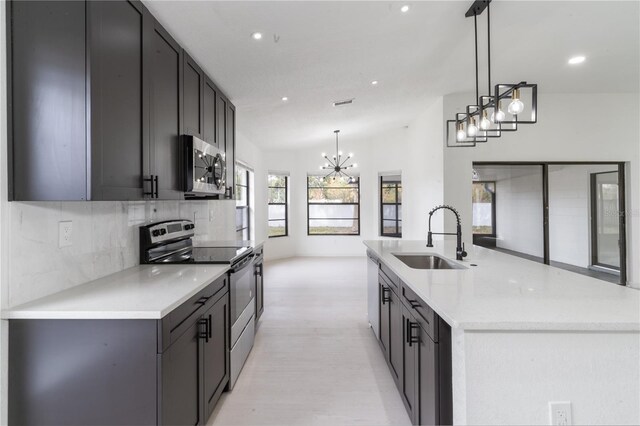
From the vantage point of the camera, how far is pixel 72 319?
126 centimetres

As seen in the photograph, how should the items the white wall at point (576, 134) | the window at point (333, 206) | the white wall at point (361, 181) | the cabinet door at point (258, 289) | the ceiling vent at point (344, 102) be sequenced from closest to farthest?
1. the cabinet door at point (258, 289)
2. the ceiling vent at point (344, 102)
3. the white wall at point (576, 134)
4. the white wall at point (361, 181)
5. the window at point (333, 206)

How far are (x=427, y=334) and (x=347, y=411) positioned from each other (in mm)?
956

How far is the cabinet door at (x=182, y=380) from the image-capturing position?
131cm

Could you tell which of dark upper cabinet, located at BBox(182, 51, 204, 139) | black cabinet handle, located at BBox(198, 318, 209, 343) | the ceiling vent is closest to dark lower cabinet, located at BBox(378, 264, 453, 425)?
black cabinet handle, located at BBox(198, 318, 209, 343)

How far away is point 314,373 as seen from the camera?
2.46 metres

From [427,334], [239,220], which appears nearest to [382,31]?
[427,334]

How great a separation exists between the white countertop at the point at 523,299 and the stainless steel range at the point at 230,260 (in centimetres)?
118

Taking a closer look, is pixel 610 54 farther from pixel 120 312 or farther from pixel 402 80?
pixel 120 312

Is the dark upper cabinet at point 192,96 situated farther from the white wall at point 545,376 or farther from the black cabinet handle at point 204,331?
the white wall at point 545,376

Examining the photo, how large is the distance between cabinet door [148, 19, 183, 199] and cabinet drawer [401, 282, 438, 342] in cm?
162

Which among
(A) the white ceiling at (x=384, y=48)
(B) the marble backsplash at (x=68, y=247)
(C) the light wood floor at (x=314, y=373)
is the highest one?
(A) the white ceiling at (x=384, y=48)

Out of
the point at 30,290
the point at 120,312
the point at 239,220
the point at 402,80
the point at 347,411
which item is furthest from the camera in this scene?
the point at 239,220

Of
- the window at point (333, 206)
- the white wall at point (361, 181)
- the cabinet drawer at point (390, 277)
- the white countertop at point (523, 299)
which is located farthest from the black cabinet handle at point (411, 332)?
the window at point (333, 206)

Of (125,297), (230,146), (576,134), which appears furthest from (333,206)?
(125,297)
